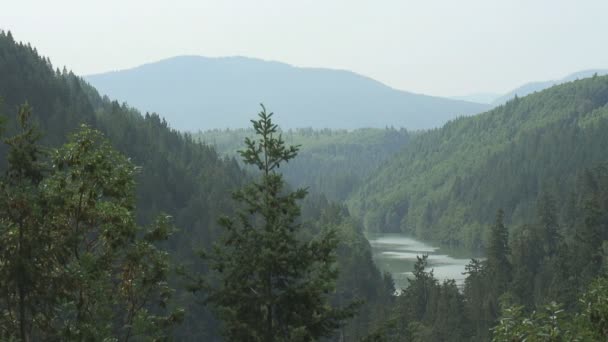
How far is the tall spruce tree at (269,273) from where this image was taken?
2136 cm

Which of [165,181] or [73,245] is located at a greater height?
[165,181]

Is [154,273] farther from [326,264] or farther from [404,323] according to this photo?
[404,323]

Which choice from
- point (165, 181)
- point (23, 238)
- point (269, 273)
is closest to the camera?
point (23, 238)

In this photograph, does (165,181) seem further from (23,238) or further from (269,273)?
(23,238)

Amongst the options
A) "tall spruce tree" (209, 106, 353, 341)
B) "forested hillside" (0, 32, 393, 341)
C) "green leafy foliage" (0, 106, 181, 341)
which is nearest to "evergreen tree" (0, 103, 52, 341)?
"green leafy foliage" (0, 106, 181, 341)

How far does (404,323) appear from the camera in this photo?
93375 millimetres

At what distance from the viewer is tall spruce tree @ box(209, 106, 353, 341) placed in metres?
21.4

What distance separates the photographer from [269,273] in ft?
71.2

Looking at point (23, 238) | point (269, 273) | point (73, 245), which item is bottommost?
point (269, 273)

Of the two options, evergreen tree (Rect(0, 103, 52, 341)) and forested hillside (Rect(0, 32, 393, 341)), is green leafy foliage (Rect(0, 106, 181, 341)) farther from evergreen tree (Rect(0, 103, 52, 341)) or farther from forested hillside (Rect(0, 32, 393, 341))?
forested hillside (Rect(0, 32, 393, 341))

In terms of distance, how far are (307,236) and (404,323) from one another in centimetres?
7140

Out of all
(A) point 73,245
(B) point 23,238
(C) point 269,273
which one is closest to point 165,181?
(C) point 269,273

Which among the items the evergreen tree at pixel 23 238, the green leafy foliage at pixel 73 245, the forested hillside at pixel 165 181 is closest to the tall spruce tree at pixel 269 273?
the green leafy foliage at pixel 73 245

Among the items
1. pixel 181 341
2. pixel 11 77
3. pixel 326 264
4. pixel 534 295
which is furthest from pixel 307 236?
pixel 326 264
